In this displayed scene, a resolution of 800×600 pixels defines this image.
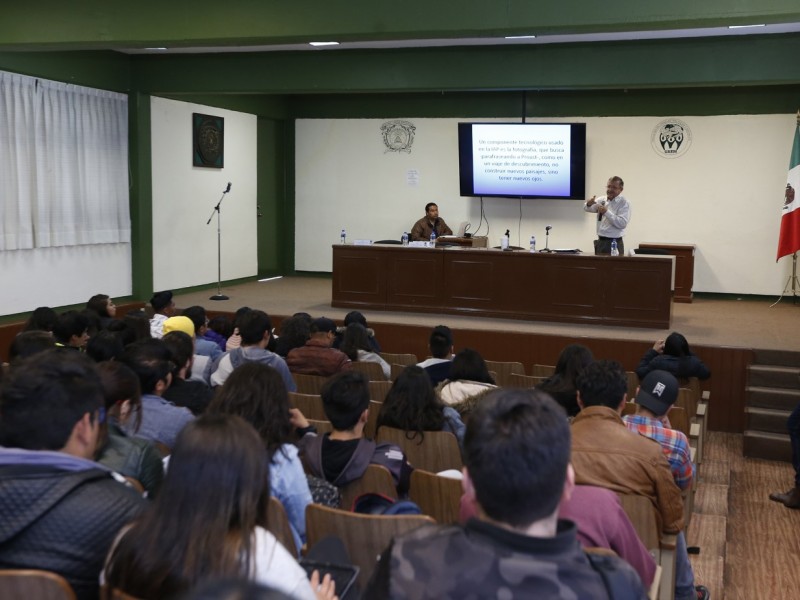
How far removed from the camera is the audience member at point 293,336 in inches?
221

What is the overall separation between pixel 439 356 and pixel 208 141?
6688 mm

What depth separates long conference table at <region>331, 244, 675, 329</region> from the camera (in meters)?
8.49

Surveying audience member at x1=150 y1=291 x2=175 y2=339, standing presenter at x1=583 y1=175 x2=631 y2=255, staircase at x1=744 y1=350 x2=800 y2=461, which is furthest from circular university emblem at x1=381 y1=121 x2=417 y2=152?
staircase at x1=744 y1=350 x2=800 y2=461

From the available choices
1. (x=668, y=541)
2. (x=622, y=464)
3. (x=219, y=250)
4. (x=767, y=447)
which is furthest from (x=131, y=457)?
(x=219, y=250)

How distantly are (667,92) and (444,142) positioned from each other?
2984mm

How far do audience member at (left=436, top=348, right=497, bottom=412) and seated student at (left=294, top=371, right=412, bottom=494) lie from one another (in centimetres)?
122

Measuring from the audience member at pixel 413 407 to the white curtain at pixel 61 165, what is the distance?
19.7 feet

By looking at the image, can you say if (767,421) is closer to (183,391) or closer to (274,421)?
(183,391)

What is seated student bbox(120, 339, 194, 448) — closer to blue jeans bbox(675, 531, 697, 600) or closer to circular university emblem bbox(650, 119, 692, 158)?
blue jeans bbox(675, 531, 697, 600)

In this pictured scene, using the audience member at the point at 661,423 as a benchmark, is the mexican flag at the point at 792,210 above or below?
above

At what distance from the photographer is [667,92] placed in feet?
35.3

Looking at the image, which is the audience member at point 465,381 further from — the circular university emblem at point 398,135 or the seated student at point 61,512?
the circular university emblem at point 398,135

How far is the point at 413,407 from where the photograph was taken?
3.67 metres

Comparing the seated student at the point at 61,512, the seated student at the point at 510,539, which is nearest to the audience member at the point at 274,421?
the seated student at the point at 61,512
